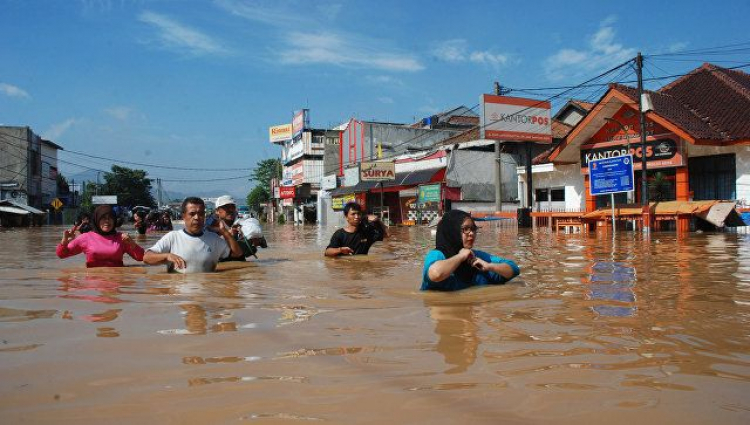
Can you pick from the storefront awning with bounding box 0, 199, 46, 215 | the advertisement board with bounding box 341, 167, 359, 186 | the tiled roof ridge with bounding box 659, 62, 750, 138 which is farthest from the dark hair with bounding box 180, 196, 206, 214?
the storefront awning with bounding box 0, 199, 46, 215

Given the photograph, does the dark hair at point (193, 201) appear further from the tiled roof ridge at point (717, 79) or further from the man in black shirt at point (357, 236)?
the tiled roof ridge at point (717, 79)

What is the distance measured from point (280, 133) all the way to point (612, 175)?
6690 centimetres

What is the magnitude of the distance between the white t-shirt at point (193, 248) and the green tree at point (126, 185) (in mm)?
85230

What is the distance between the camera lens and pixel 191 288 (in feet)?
19.3

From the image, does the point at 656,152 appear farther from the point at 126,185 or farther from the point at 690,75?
the point at 126,185

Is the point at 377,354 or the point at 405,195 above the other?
the point at 405,195

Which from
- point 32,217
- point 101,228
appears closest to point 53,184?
point 32,217

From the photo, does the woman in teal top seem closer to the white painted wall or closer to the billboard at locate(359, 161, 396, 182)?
the white painted wall

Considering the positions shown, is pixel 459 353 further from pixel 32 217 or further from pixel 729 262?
pixel 32 217

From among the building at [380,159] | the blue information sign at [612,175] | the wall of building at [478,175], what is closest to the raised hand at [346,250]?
the blue information sign at [612,175]

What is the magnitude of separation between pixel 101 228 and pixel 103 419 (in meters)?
→ 5.90

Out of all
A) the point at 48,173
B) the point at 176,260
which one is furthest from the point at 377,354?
the point at 48,173

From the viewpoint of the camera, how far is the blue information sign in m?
19.0

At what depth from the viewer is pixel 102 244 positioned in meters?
7.53
